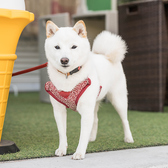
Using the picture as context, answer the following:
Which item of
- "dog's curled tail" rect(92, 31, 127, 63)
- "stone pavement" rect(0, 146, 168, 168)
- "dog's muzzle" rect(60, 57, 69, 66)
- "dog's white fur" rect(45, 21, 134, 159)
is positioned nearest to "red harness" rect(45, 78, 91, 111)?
"dog's white fur" rect(45, 21, 134, 159)

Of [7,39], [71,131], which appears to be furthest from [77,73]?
[71,131]

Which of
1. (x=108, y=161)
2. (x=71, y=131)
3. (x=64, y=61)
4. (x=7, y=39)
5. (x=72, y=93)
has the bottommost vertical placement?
(x=71, y=131)

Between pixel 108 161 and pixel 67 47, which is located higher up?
pixel 67 47

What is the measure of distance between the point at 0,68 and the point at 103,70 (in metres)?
0.58

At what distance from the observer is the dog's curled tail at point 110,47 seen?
2.05m

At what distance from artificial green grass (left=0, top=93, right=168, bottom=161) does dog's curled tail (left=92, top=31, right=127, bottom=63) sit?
0.53m

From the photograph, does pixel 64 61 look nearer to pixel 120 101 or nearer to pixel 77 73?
pixel 77 73

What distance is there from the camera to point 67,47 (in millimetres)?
1601

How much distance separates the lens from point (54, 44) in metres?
1.62

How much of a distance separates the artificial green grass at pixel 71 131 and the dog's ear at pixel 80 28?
2.07 feet

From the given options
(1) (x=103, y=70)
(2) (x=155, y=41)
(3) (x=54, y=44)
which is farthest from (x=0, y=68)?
(2) (x=155, y=41)

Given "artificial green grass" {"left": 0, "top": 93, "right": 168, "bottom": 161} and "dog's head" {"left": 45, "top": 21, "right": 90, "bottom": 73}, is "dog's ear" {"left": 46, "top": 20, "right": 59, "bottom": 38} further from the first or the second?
"artificial green grass" {"left": 0, "top": 93, "right": 168, "bottom": 161}

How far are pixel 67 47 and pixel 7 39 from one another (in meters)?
0.33

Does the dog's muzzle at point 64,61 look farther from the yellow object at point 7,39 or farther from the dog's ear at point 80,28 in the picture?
the yellow object at point 7,39
